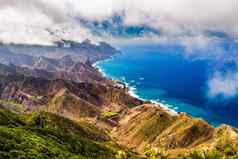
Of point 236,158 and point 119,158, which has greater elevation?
point 236,158

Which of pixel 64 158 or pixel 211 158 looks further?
pixel 64 158

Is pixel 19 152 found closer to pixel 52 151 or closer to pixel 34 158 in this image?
pixel 34 158

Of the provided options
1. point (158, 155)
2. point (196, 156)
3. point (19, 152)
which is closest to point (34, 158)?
point (19, 152)

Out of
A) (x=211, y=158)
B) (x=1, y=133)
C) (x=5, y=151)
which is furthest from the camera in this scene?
(x=1, y=133)

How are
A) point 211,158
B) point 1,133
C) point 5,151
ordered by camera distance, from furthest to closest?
point 1,133 → point 211,158 → point 5,151

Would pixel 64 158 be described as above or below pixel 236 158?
below

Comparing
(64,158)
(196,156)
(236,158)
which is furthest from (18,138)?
(236,158)

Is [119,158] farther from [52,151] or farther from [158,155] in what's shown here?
[52,151]

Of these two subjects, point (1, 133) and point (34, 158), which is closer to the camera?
point (34, 158)

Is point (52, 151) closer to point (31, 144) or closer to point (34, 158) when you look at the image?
point (31, 144)
